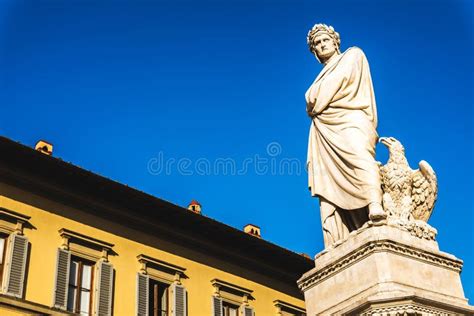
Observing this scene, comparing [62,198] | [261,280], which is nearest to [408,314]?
[62,198]

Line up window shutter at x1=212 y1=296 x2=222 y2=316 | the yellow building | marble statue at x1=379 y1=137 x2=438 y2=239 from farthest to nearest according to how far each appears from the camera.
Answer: window shutter at x1=212 y1=296 x2=222 y2=316 < the yellow building < marble statue at x1=379 y1=137 x2=438 y2=239

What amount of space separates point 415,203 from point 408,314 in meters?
1.62

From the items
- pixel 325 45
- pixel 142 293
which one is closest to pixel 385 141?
pixel 325 45

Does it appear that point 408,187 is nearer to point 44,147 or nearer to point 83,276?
point 83,276

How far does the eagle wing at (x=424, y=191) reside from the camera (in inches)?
309

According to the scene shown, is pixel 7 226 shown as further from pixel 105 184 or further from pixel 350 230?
pixel 350 230

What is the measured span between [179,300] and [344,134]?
20.3 meters

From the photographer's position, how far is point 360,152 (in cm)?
784

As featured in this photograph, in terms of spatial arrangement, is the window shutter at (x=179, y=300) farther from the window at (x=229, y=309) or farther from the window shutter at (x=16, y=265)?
the window shutter at (x=16, y=265)

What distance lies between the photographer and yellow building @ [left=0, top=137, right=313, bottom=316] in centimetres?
2345

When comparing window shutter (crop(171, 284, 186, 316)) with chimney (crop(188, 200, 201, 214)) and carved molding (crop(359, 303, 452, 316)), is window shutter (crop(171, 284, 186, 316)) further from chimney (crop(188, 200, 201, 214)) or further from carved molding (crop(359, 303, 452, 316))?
carved molding (crop(359, 303, 452, 316))

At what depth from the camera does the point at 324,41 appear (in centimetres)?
913

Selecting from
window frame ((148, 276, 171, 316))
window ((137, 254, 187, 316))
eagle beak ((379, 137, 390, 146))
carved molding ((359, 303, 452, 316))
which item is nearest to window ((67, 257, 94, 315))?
window ((137, 254, 187, 316))

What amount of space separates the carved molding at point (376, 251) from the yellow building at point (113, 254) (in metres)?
16.5
